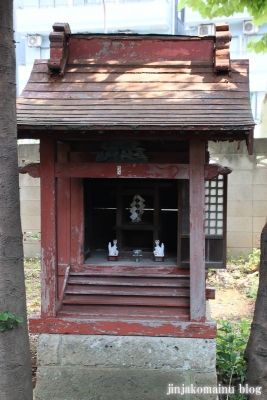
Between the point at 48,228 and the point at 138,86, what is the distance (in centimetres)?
219

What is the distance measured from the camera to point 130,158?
4.98 metres

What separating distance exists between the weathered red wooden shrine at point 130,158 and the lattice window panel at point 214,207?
14 millimetres

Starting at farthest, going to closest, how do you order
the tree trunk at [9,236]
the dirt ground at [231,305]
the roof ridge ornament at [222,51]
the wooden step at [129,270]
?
the dirt ground at [231,305] < the wooden step at [129,270] < the roof ridge ornament at [222,51] < the tree trunk at [9,236]

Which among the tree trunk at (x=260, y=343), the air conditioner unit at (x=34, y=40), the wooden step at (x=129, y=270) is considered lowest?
the tree trunk at (x=260, y=343)

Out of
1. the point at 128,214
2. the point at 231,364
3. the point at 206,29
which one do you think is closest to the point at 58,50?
A: the point at 128,214

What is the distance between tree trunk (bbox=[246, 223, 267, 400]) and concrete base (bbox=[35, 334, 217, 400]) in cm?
44

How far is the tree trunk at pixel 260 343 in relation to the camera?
15.5ft

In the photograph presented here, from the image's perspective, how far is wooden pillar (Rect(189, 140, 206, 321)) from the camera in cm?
488

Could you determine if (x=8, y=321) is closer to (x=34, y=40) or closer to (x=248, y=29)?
(x=34, y=40)

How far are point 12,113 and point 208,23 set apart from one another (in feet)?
52.8

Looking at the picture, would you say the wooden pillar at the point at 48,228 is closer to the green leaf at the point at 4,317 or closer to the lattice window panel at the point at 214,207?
the green leaf at the point at 4,317

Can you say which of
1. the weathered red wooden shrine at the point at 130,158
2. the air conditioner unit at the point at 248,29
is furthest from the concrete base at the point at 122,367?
the air conditioner unit at the point at 248,29

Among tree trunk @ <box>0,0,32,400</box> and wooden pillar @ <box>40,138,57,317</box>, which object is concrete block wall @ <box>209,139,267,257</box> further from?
tree trunk @ <box>0,0,32,400</box>

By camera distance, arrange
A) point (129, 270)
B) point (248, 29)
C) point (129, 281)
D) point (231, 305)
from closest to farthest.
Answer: point (129, 281)
point (129, 270)
point (231, 305)
point (248, 29)
